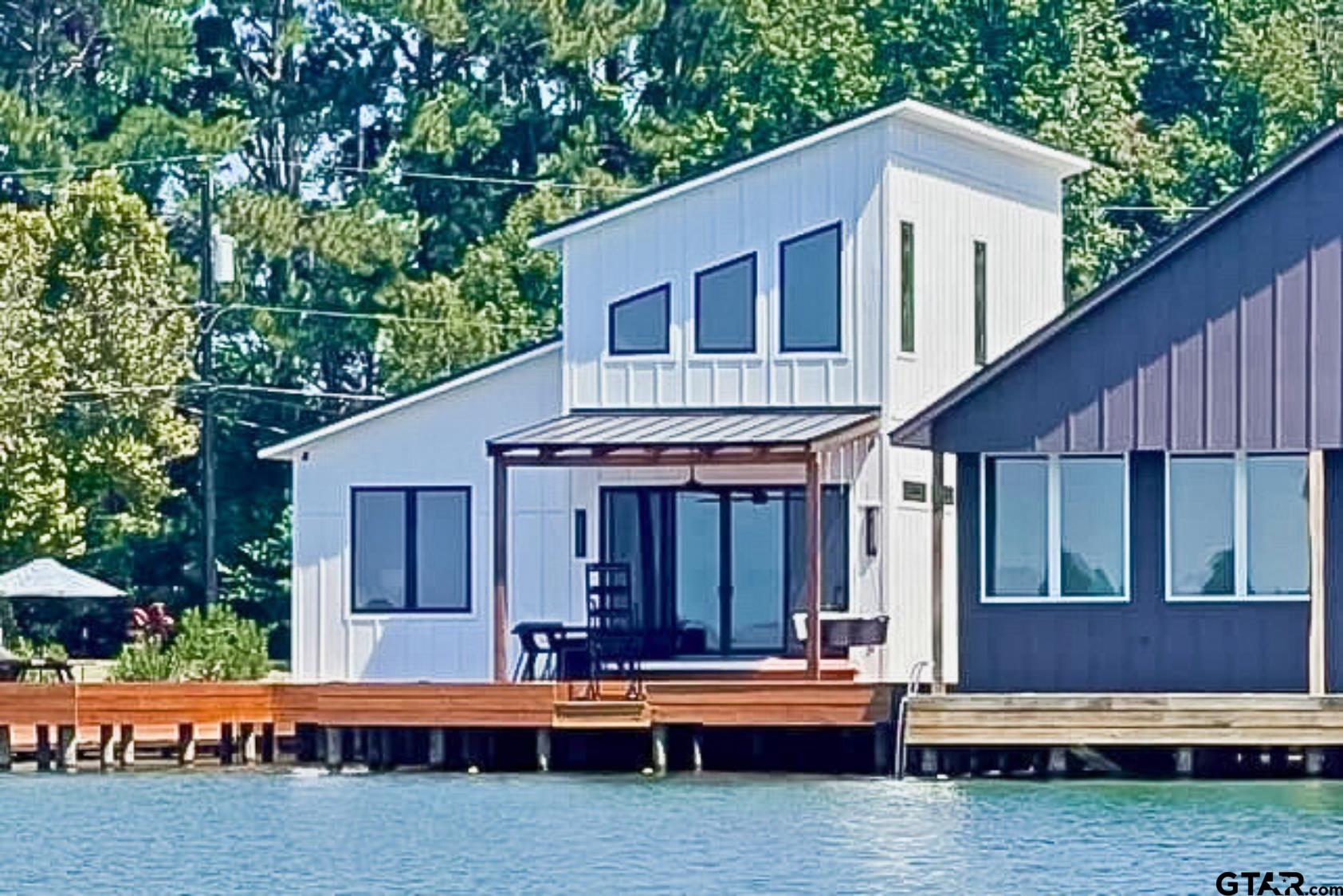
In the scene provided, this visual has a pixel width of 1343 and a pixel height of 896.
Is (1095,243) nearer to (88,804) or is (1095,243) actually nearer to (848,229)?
Result: (848,229)

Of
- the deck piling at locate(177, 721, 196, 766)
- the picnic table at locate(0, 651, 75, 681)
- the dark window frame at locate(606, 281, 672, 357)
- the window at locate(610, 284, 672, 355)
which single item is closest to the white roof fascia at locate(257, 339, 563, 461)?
the dark window frame at locate(606, 281, 672, 357)

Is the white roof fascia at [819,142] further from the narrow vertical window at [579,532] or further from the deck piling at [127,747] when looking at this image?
the deck piling at [127,747]

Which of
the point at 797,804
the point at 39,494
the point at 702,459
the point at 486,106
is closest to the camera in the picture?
the point at 797,804

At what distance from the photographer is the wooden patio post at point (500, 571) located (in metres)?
43.1

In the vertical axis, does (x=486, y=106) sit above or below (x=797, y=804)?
above

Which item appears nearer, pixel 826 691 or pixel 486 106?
pixel 826 691

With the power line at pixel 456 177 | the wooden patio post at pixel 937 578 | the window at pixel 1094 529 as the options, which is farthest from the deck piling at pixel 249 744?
the power line at pixel 456 177

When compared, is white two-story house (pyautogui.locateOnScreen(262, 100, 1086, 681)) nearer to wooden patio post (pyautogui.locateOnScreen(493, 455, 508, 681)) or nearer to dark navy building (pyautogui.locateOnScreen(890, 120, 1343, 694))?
wooden patio post (pyautogui.locateOnScreen(493, 455, 508, 681))

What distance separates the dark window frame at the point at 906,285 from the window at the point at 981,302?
1972 mm

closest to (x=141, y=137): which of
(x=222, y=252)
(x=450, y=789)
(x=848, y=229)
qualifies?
(x=222, y=252)

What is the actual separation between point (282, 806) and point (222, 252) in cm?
2367

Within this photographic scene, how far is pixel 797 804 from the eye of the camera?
37969mm

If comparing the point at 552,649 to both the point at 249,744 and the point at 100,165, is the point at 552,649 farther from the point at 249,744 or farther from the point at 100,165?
the point at 100,165

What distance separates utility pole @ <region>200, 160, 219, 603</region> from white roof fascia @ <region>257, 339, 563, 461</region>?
35.6ft
